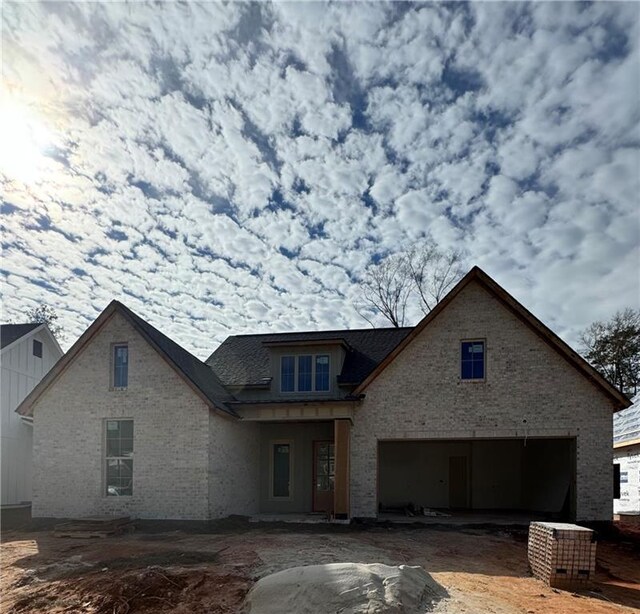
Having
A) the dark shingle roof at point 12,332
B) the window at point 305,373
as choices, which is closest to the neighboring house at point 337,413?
the window at point 305,373

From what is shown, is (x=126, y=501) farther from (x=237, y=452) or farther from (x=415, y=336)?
(x=415, y=336)

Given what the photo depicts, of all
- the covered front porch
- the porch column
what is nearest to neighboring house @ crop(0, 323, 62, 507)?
the covered front porch

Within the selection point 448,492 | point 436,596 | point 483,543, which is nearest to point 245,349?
point 448,492

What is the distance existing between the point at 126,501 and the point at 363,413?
7.14 meters

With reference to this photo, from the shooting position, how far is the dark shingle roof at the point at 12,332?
21.3 metres

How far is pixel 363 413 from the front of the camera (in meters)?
16.3

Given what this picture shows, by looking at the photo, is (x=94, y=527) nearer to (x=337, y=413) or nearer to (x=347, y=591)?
(x=337, y=413)

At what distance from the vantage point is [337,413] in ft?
53.3

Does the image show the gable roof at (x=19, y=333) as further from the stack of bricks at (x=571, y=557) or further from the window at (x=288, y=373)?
the stack of bricks at (x=571, y=557)

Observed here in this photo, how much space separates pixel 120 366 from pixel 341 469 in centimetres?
718

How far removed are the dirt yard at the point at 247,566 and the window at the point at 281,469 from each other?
411 centimetres

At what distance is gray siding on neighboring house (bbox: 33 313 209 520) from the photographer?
15.1m

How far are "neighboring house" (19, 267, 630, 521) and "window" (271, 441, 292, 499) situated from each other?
131cm

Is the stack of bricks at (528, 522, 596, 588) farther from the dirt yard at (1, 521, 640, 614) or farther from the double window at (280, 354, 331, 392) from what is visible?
the double window at (280, 354, 331, 392)
